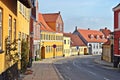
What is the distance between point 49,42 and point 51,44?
132cm

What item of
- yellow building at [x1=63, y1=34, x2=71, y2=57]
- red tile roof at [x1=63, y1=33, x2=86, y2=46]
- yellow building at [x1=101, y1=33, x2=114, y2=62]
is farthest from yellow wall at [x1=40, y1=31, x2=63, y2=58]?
yellow building at [x1=101, y1=33, x2=114, y2=62]

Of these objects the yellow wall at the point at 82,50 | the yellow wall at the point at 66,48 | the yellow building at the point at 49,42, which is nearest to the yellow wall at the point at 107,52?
the yellow building at the point at 49,42

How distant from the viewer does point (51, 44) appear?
76.6 meters

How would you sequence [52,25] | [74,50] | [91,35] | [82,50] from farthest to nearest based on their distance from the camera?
[91,35]
[82,50]
[74,50]
[52,25]

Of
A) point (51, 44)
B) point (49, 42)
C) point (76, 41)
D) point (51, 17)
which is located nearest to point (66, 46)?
point (51, 17)

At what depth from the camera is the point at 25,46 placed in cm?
2523

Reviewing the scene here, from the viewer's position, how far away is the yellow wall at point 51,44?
70863 mm

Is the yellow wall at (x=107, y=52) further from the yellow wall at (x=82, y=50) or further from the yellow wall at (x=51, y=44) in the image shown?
the yellow wall at (x=82, y=50)

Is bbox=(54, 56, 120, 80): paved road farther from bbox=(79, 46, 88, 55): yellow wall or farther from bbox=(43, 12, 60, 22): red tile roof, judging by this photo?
bbox=(79, 46, 88, 55): yellow wall

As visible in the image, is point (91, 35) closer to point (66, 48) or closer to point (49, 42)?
point (66, 48)

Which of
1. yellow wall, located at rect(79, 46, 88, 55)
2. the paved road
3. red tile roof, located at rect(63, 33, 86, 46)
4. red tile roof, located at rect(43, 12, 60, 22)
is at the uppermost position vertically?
red tile roof, located at rect(43, 12, 60, 22)

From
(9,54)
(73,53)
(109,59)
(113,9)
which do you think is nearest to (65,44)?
(73,53)

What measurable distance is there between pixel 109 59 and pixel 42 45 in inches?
739

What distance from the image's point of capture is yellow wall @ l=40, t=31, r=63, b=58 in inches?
2790
